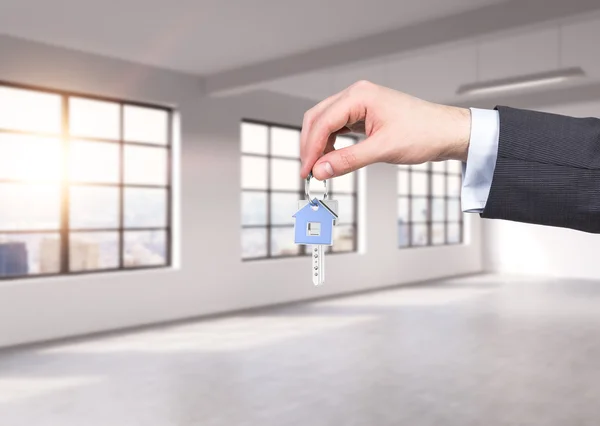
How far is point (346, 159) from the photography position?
69cm

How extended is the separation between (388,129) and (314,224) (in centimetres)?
23

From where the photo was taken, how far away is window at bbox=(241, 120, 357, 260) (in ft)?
25.7

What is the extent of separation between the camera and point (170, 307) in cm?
671

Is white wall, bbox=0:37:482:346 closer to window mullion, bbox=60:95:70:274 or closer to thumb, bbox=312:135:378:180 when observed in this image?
window mullion, bbox=60:95:70:274

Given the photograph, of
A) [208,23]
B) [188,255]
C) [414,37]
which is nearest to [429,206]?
[188,255]

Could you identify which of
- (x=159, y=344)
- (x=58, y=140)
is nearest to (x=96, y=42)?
(x=58, y=140)

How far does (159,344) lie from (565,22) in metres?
4.36

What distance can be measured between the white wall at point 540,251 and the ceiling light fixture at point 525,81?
18.7 ft

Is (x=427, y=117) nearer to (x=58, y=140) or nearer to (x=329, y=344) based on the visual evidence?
(x=329, y=344)

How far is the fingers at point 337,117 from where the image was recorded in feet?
2.26

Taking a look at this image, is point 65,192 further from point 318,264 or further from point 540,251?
point 540,251

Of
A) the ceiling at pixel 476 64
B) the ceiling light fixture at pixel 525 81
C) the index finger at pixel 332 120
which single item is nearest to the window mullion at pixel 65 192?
the ceiling at pixel 476 64

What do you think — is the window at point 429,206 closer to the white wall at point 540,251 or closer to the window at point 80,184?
the white wall at point 540,251

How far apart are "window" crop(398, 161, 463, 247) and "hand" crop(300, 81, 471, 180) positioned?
9.82m
